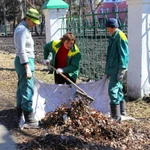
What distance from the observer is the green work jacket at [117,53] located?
483 centimetres

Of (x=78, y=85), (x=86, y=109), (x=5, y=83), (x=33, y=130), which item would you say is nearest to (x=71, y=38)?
(x=78, y=85)

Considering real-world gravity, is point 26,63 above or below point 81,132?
above

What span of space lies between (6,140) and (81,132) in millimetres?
958

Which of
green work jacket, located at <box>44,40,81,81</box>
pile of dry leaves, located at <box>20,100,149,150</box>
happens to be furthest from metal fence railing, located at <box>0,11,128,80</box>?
pile of dry leaves, located at <box>20,100,149,150</box>

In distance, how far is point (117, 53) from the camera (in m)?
4.93

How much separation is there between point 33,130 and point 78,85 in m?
1.04

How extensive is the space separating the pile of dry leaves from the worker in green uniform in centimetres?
33

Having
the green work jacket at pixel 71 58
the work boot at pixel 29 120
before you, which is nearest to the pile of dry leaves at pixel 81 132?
the work boot at pixel 29 120

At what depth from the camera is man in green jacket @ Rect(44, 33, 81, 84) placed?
5.25 m

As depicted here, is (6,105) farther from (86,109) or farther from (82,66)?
(82,66)

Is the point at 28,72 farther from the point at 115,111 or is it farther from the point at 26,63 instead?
the point at 115,111

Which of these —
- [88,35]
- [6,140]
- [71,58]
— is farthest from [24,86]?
[88,35]

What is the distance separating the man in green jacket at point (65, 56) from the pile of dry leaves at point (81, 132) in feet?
2.10

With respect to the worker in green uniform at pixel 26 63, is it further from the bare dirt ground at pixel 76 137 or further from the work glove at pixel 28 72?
the bare dirt ground at pixel 76 137
